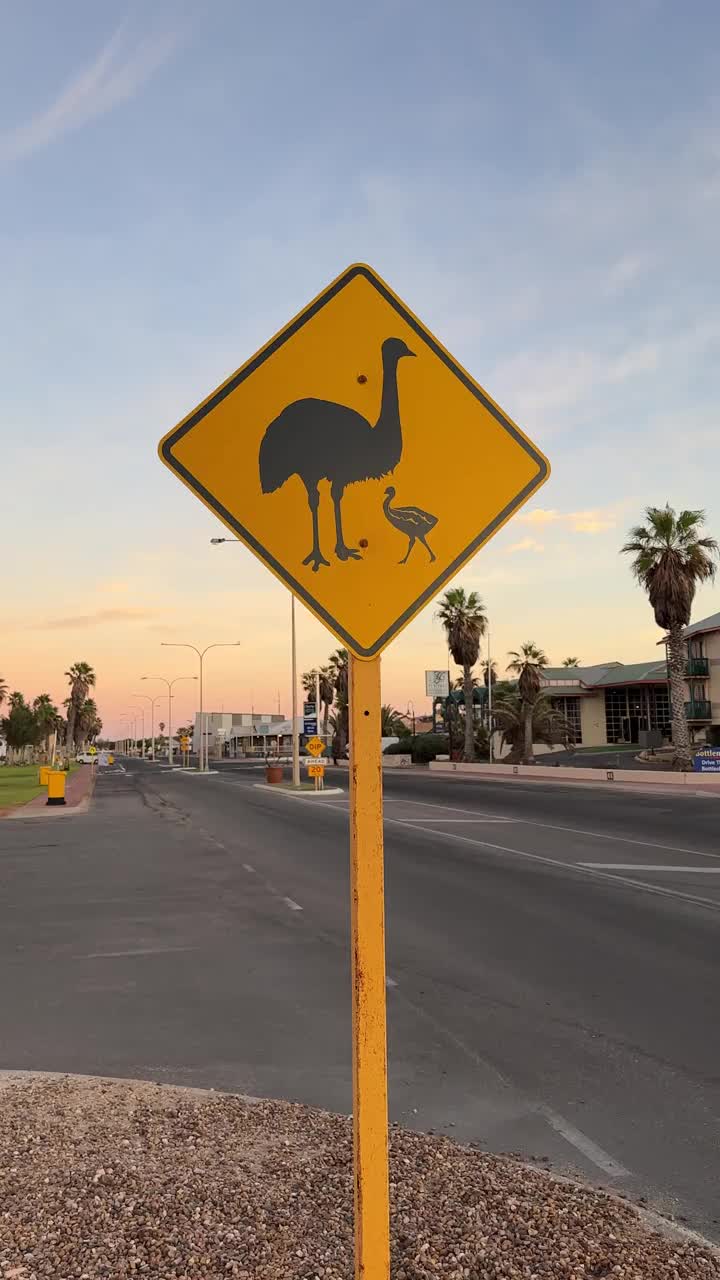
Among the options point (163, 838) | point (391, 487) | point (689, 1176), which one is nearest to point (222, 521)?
point (391, 487)

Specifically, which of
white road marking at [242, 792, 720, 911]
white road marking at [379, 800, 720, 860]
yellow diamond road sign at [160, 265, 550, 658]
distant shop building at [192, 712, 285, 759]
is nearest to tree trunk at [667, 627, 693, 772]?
white road marking at [379, 800, 720, 860]

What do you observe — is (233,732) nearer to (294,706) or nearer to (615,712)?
(615,712)

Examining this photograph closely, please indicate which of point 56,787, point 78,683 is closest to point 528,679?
point 56,787

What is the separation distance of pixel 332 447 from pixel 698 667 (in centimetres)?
6070

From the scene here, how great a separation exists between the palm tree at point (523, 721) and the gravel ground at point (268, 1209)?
54696 millimetres

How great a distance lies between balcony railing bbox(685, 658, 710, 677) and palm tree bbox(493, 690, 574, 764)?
334 inches

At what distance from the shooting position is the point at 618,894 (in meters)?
12.5

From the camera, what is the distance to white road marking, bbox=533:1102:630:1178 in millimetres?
4453

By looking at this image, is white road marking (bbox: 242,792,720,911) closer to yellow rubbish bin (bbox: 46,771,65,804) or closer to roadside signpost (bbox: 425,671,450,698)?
yellow rubbish bin (bbox: 46,771,65,804)

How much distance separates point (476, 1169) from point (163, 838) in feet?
57.2

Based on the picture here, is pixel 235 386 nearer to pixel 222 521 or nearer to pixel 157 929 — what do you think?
pixel 222 521

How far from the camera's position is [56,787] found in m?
32.4

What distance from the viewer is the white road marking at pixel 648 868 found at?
14516 millimetres

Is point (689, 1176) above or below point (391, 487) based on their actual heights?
below
